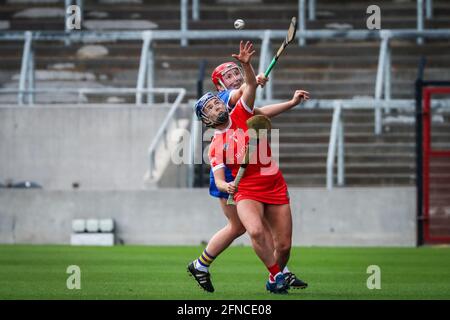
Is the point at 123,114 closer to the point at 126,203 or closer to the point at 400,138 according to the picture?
the point at 126,203

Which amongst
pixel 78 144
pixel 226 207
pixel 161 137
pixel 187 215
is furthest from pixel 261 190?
pixel 78 144

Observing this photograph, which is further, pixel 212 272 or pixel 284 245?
pixel 212 272

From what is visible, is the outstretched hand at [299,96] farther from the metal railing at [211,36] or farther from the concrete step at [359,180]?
the concrete step at [359,180]

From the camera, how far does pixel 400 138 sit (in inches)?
1002

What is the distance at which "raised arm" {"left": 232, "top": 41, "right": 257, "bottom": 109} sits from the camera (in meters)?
11.9

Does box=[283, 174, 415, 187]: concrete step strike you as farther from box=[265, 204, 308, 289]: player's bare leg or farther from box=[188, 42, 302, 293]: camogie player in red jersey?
box=[188, 42, 302, 293]: camogie player in red jersey

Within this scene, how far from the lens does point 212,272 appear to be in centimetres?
1598

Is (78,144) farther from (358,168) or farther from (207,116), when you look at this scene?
(207,116)

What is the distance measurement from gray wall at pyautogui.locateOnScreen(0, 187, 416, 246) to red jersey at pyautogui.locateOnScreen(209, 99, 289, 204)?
9.43m

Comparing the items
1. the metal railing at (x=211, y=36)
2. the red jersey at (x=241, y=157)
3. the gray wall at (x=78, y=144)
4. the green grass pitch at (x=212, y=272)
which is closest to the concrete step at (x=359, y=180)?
the metal railing at (x=211, y=36)

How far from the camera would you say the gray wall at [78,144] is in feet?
81.0

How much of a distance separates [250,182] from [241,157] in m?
0.25

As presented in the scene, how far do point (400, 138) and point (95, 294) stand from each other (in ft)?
45.2
